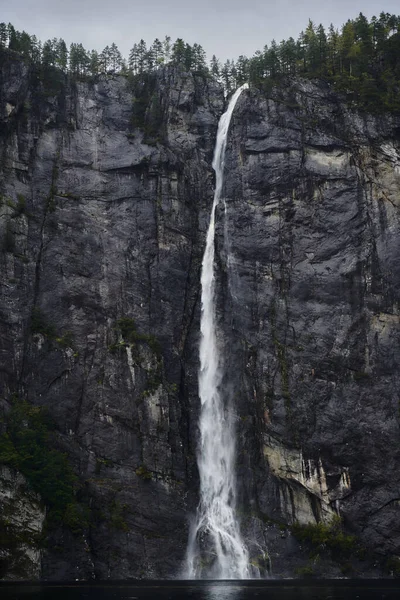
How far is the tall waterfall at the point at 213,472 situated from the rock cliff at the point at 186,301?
83 centimetres

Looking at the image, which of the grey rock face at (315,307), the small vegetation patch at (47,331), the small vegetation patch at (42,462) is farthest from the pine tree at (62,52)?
the small vegetation patch at (42,462)

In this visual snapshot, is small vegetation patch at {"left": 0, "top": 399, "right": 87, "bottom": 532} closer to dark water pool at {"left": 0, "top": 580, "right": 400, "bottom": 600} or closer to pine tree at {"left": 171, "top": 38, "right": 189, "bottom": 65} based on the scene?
dark water pool at {"left": 0, "top": 580, "right": 400, "bottom": 600}

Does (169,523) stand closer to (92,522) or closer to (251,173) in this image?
(92,522)

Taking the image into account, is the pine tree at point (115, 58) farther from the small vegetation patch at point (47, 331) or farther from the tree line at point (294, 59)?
the small vegetation patch at point (47, 331)

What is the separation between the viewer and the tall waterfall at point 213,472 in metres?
46.5

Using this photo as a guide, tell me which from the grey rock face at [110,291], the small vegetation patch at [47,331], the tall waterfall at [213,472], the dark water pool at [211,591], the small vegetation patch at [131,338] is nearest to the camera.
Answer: the dark water pool at [211,591]

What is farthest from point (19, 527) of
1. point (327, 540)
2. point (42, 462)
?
point (327, 540)

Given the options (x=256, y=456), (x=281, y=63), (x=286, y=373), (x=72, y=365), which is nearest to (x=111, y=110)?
(x=281, y=63)

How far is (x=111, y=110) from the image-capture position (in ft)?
211

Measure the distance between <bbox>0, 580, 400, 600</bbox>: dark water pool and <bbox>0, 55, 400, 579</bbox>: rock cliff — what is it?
427 centimetres

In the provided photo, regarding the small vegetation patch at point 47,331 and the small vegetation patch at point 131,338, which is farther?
the small vegetation patch at point 131,338

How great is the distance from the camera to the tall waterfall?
4647cm


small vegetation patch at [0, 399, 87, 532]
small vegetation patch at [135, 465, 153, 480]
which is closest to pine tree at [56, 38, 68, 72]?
small vegetation patch at [0, 399, 87, 532]

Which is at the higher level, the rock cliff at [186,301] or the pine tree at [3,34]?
the pine tree at [3,34]
